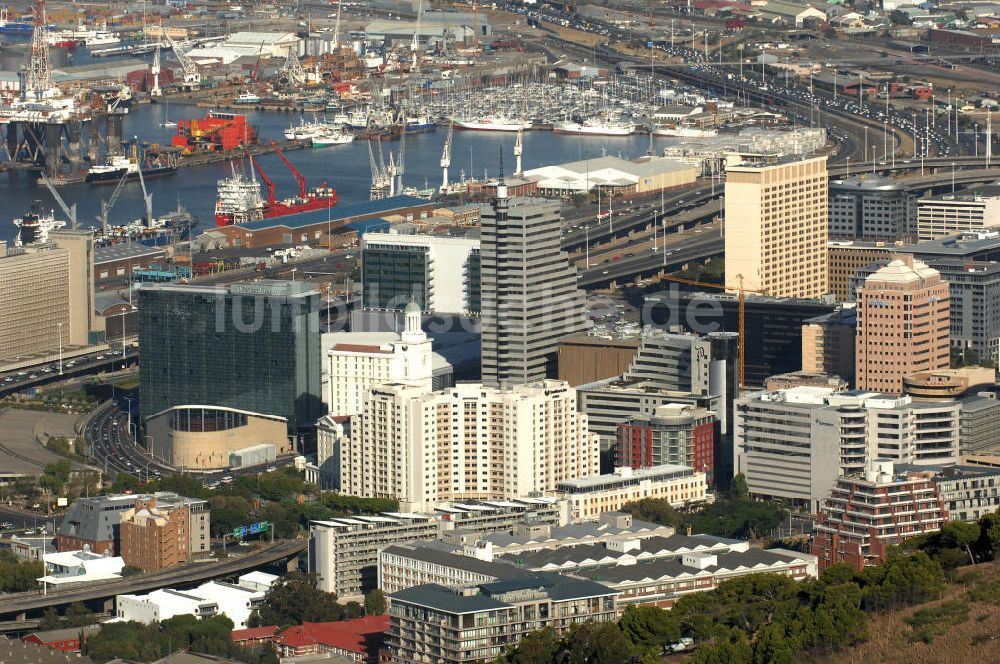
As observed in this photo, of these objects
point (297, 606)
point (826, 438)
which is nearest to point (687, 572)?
point (297, 606)

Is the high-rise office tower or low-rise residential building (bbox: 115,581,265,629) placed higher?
the high-rise office tower

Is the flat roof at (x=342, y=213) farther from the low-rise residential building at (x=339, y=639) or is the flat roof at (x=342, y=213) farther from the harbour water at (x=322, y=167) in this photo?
the low-rise residential building at (x=339, y=639)

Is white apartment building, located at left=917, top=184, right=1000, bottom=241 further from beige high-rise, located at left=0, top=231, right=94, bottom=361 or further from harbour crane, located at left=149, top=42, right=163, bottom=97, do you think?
harbour crane, located at left=149, top=42, right=163, bottom=97

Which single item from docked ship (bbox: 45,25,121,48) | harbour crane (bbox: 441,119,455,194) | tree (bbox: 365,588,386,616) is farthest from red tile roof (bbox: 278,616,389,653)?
docked ship (bbox: 45,25,121,48)

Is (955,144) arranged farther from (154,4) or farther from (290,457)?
(154,4)

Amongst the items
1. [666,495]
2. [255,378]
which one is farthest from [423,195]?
[666,495]

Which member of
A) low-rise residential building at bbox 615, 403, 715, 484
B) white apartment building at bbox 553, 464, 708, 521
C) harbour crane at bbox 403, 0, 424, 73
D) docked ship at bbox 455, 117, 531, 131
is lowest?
white apartment building at bbox 553, 464, 708, 521

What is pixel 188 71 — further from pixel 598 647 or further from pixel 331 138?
pixel 598 647

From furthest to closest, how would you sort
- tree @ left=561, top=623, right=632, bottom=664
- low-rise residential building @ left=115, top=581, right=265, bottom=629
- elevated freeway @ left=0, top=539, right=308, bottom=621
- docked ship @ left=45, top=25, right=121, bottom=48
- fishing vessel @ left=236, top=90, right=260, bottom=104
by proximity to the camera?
docked ship @ left=45, top=25, right=121, bottom=48
fishing vessel @ left=236, top=90, right=260, bottom=104
elevated freeway @ left=0, top=539, right=308, bottom=621
low-rise residential building @ left=115, top=581, right=265, bottom=629
tree @ left=561, top=623, right=632, bottom=664
